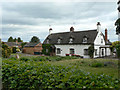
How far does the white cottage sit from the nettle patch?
63.1ft

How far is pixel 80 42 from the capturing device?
23.5 meters

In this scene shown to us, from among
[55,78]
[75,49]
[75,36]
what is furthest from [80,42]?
[55,78]

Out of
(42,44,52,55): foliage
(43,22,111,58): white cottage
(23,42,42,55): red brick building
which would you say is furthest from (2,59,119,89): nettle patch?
(23,42,42,55): red brick building

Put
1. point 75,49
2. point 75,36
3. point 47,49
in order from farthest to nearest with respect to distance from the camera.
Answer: point 47,49 → point 75,36 → point 75,49

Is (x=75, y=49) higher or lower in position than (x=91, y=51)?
higher

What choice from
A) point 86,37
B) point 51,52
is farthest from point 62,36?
point 86,37

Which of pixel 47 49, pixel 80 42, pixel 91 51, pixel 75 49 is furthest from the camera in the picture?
pixel 47 49

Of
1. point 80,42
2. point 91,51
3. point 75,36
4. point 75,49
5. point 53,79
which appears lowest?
point 53,79

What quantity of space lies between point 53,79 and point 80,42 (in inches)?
835

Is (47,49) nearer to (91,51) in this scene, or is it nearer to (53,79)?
(91,51)

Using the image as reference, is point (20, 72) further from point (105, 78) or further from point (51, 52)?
point (51, 52)

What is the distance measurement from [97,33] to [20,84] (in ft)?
68.1

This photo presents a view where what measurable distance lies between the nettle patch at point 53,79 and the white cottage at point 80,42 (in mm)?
19235

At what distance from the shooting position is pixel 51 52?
2805cm
